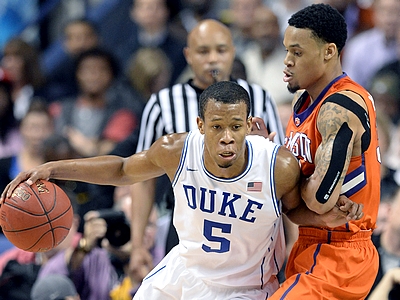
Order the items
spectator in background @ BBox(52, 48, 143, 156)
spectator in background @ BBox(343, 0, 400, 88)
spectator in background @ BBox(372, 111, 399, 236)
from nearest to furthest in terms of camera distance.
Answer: spectator in background @ BBox(372, 111, 399, 236) < spectator in background @ BBox(343, 0, 400, 88) < spectator in background @ BBox(52, 48, 143, 156)

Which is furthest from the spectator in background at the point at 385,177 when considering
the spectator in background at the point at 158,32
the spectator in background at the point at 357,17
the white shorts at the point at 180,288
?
the spectator in background at the point at 158,32

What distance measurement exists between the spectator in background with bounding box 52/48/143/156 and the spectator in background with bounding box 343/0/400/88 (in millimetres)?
2224

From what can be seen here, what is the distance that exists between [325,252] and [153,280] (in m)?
0.91

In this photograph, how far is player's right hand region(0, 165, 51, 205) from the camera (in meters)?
3.90

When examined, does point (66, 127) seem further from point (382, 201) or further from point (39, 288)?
point (382, 201)

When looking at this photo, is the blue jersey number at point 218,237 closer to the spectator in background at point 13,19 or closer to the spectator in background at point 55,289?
the spectator in background at point 55,289

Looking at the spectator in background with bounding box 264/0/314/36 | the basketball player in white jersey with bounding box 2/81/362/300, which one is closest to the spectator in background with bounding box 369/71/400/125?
the spectator in background with bounding box 264/0/314/36

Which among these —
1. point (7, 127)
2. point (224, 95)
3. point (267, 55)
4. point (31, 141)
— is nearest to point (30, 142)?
point (31, 141)

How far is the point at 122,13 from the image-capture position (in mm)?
9406

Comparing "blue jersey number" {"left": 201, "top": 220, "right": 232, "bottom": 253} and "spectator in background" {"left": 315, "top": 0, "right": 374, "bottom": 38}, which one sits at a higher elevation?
"spectator in background" {"left": 315, "top": 0, "right": 374, "bottom": 38}

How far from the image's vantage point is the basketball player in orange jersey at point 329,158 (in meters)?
3.52

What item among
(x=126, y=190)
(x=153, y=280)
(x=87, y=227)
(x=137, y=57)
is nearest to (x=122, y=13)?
(x=137, y=57)

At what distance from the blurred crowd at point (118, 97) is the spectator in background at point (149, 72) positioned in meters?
0.01

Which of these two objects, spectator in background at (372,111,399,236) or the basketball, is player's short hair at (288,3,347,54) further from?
spectator in background at (372,111,399,236)
